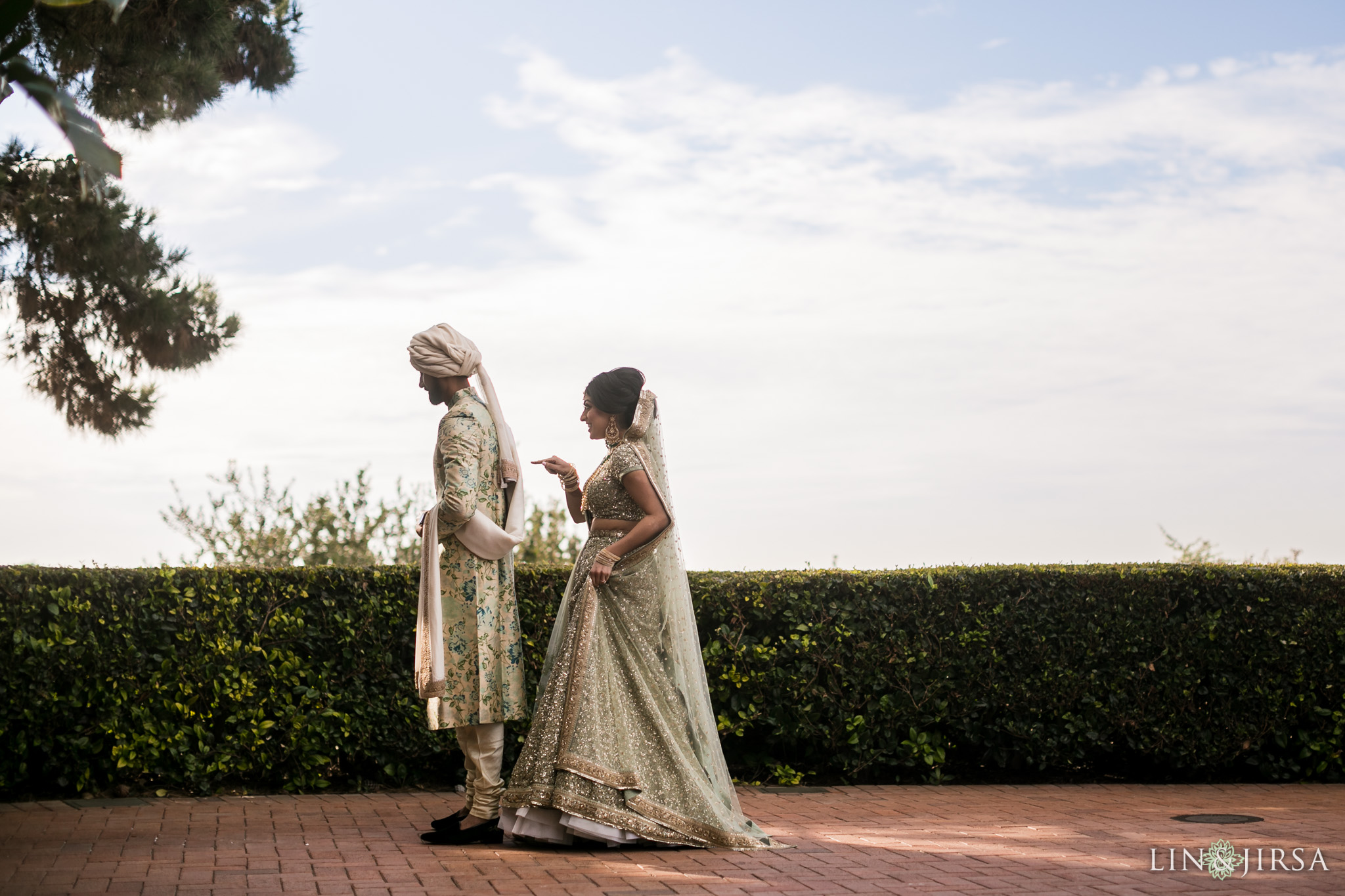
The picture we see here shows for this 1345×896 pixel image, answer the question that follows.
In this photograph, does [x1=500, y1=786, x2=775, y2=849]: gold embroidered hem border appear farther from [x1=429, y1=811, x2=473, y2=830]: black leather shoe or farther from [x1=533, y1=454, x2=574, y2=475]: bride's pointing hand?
[x1=533, y1=454, x2=574, y2=475]: bride's pointing hand

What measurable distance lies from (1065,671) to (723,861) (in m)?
3.85

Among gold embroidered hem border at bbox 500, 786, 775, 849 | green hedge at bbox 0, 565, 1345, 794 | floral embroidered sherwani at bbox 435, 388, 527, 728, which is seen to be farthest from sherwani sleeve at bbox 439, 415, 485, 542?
green hedge at bbox 0, 565, 1345, 794

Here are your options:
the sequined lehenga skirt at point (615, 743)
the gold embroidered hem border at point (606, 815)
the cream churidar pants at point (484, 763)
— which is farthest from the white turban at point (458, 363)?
the gold embroidered hem border at point (606, 815)

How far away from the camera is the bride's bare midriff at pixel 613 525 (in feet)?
18.1

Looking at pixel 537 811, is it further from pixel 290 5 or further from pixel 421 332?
pixel 290 5

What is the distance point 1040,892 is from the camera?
4676 millimetres

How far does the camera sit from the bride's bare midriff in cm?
552

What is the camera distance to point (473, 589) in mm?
5406

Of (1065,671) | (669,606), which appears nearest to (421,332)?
(669,606)

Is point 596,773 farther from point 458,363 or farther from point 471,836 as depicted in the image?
point 458,363

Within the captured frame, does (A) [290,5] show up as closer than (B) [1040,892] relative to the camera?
No

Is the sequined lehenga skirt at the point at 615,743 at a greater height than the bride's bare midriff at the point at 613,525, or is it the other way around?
the bride's bare midriff at the point at 613,525

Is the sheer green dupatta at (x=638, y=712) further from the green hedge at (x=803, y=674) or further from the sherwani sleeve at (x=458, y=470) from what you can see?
the green hedge at (x=803, y=674)

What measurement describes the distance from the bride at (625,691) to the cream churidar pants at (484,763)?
3.9 inches
